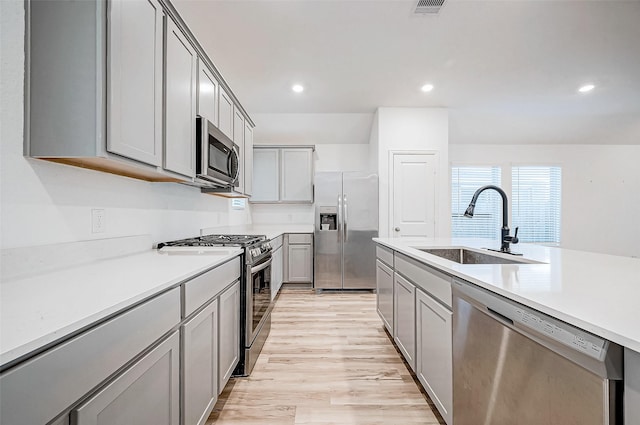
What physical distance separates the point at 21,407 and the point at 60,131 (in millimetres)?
980

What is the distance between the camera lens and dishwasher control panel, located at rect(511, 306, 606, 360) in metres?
0.64

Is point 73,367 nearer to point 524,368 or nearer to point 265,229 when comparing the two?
point 524,368

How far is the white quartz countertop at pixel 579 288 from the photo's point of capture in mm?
641

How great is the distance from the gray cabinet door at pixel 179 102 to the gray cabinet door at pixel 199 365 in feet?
2.88

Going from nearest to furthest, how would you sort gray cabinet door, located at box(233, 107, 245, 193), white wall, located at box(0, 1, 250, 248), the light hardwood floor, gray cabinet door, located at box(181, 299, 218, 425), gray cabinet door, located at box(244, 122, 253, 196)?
white wall, located at box(0, 1, 250, 248), gray cabinet door, located at box(181, 299, 218, 425), the light hardwood floor, gray cabinet door, located at box(233, 107, 245, 193), gray cabinet door, located at box(244, 122, 253, 196)

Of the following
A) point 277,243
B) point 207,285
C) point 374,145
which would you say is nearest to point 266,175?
point 277,243

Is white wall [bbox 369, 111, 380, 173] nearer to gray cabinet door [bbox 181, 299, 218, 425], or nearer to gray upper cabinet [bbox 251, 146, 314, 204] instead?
gray upper cabinet [bbox 251, 146, 314, 204]

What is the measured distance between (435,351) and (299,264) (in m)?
3.05

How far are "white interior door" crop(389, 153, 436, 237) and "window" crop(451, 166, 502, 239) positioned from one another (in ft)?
4.50

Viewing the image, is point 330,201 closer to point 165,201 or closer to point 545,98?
point 165,201

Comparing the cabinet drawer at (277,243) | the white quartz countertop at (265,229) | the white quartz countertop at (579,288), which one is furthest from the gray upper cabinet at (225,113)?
the white quartz countertop at (579,288)

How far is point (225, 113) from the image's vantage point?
8.61 ft

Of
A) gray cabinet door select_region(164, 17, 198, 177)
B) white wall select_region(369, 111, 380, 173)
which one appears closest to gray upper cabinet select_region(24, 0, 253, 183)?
gray cabinet door select_region(164, 17, 198, 177)

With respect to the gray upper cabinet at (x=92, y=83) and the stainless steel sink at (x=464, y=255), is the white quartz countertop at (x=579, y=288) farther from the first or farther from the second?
the gray upper cabinet at (x=92, y=83)
